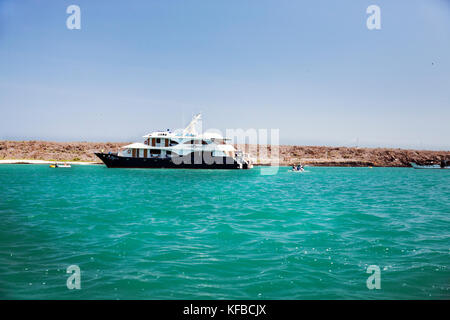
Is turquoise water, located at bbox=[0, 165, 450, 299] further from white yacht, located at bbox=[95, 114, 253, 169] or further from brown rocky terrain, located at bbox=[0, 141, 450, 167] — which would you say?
brown rocky terrain, located at bbox=[0, 141, 450, 167]

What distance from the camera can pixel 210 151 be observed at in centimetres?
5550

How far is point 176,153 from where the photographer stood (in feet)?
178

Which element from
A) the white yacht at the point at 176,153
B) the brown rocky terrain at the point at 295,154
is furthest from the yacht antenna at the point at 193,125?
the brown rocky terrain at the point at 295,154

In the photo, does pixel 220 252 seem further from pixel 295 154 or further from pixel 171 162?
pixel 295 154

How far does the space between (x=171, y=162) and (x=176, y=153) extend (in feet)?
6.89


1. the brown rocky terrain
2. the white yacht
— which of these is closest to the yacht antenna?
the white yacht

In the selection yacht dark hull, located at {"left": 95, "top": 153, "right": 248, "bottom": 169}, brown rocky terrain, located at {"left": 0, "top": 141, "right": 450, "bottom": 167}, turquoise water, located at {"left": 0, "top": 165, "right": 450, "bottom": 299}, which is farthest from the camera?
brown rocky terrain, located at {"left": 0, "top": 141, "right": 450, "bottom": 167}

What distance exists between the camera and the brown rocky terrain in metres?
91.2

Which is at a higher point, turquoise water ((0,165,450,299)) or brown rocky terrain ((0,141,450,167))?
brown rocky terrain ((0,141,450,167))

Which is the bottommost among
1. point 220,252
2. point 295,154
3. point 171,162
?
point 220,252

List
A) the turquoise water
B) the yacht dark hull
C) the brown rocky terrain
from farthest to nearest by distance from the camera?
the brown rocky terrain < the yacht dark hull < the turquoise water

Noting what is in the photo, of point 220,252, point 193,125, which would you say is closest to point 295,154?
point 193,125
